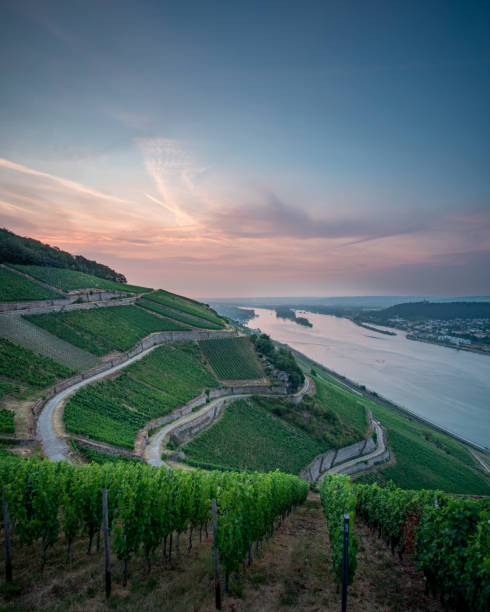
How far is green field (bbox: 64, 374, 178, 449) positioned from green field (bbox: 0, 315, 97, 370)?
504 cm

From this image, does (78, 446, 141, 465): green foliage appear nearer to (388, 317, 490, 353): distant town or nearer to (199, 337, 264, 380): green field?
(199, 337, 264, 380): green field

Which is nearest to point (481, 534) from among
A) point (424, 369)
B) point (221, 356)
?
point (221, 356)

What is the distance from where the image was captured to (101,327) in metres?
41.4

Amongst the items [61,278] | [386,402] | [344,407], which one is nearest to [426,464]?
[344,407]

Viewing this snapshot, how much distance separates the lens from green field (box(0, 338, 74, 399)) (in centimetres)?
2309

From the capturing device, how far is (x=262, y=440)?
32938 mm

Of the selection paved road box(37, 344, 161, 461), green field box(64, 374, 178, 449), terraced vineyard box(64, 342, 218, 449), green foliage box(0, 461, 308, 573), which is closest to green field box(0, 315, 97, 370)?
terraced vineyard box(64, 342, 218, 449)

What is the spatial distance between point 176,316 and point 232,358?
51.0ft

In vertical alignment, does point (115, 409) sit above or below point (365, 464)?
above

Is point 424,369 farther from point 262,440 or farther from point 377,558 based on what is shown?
point 377,558

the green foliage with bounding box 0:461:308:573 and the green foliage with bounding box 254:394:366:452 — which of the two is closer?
the green foliage with bounding box 0:461:308:573

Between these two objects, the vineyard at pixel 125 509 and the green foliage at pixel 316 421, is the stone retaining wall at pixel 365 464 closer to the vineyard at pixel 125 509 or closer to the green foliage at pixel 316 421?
the green foliage at pixel 316 421

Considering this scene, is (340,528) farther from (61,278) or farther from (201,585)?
(61,278)

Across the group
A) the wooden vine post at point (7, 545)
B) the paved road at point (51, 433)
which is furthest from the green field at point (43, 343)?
the wooden vine post at point (7, 545)
